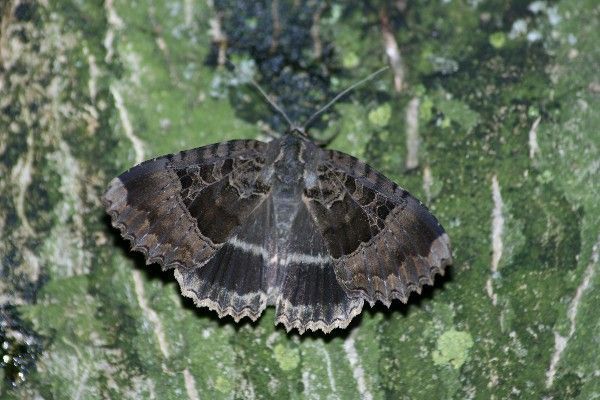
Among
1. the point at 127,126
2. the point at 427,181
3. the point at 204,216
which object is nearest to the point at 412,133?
the point at 427,181

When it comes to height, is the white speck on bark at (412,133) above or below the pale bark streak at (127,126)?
above

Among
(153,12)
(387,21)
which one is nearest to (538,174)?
(387,21)

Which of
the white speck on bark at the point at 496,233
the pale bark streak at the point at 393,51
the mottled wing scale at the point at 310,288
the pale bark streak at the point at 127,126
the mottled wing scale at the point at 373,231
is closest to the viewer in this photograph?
the mottled wing scale at the point at 373,231

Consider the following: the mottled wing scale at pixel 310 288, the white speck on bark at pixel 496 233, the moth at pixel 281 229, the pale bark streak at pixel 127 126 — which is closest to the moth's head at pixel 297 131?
the moth at pixel 281 229

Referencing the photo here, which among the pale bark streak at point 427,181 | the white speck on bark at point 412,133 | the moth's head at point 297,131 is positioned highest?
the white speck on bark at point 412,133

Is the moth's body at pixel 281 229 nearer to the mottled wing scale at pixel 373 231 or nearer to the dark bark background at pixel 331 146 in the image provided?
the mottled wing scale at pixel 373 231

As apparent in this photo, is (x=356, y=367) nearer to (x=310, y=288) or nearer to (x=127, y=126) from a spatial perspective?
(x=310, y=288)

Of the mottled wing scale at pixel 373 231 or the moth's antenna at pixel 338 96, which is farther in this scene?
the moth's antenna at pixel 338 96

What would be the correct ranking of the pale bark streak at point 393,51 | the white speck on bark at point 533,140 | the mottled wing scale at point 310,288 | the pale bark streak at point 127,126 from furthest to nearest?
the pale bark streak at point 393,51 → the pale bark streak at point 127,126 → the white speck on bark at point 533,140 → the mottled wing scale at point 310,288

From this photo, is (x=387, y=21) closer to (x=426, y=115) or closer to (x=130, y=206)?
(x=426, y=115)
